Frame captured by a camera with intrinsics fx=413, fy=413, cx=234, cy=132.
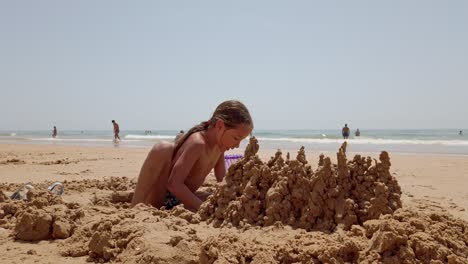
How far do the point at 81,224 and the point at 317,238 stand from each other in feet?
5.64

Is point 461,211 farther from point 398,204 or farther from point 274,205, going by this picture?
point 274,205

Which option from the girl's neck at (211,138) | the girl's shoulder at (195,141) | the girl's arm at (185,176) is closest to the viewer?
the girl's arm at (185,176)

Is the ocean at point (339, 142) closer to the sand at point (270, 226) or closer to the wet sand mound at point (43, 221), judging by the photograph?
the wet sand mound at point (43, 221)

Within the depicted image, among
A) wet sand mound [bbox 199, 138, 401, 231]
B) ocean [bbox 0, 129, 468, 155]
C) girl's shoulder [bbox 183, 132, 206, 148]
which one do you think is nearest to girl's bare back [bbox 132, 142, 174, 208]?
girl's shoulder [bbox 183, 132, 206, 148]

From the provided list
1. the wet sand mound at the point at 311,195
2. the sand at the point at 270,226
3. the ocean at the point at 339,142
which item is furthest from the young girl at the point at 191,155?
the ocean at the point at 339,142

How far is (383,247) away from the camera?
1905mm

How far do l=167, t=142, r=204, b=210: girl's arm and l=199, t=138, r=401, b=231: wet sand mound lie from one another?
14.9 inches

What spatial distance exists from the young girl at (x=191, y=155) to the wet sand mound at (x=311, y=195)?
21.6 inches

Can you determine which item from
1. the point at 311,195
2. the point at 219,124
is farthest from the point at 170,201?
the point at 311,195

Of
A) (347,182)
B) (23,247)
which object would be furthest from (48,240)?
(347,182)

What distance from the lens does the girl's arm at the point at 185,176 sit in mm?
3102

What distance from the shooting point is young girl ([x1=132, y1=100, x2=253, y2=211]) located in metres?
3.18

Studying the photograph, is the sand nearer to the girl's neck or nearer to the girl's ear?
the girl's ear

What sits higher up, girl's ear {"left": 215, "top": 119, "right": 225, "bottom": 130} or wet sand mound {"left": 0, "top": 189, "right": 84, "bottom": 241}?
girl's ear {"left": 215, "top": 119, "right": 225, "bottom": 130}
